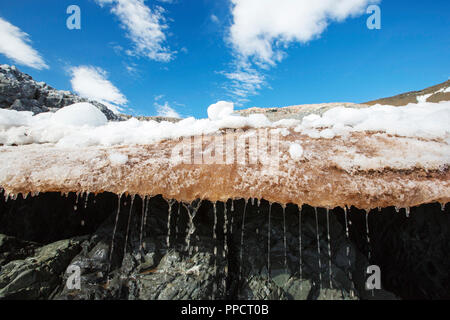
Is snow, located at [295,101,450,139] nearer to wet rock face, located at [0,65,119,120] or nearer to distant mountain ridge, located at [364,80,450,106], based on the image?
wet rock face, located at [0,65,119,120]

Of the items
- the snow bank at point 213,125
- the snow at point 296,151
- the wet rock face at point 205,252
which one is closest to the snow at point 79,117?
the snow bank at point 213,125

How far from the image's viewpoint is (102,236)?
431 centimetres

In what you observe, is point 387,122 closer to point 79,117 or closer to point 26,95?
point 79,117

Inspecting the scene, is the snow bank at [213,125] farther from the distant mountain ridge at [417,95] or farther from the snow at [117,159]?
the distant mountain ridge at [417,95]

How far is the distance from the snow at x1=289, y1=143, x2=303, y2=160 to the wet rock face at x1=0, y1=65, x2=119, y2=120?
54.6 ft

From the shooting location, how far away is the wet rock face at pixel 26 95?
13334 millimetres

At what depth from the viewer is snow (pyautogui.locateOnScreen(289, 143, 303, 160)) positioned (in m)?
3.70

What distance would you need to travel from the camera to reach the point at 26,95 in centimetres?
1450

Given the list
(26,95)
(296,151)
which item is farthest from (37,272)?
(26,95)

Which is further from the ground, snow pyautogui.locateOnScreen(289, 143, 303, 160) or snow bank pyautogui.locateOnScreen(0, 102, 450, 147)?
snow bank pyautogui.locateOnScreen(0, 102, 450, 147)

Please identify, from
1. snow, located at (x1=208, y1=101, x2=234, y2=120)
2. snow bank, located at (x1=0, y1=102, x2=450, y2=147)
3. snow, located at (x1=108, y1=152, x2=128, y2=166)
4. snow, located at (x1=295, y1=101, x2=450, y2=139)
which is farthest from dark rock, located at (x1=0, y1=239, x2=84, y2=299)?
snow, located at (x1=295, y1=101, x2=450, y2=139)
